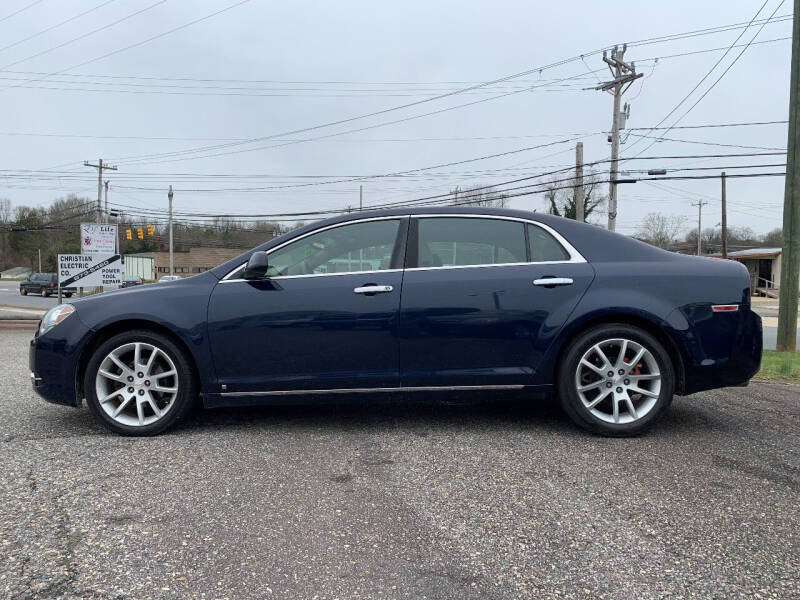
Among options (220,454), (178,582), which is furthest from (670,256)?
(178,582)

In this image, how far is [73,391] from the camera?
12.9 ft

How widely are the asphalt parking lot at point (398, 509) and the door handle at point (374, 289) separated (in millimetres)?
977

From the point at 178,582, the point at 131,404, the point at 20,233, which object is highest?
the point at 20,233

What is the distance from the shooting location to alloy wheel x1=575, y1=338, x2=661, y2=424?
384 centimetres

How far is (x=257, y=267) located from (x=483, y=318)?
5.05 feet

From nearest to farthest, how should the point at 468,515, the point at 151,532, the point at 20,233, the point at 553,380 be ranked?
the point at 151,532, the point at 468,515, the point at 553,380, the point at 20,233

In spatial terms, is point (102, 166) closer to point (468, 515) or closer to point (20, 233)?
point (20, 233)

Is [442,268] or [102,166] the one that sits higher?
[102,166]

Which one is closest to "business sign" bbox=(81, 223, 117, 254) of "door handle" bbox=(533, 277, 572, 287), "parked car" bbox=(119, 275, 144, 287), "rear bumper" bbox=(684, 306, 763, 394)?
"parked car" bbox=(119, 275, 144, 287)

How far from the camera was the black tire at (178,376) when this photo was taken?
3883 mm

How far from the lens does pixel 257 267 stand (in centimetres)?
387

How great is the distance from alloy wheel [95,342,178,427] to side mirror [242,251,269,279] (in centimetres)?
78

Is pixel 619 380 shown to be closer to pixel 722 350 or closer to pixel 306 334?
pixel 722 350

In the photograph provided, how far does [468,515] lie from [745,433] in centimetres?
246
